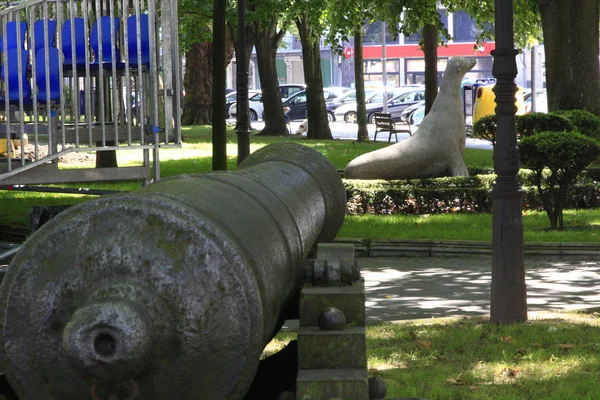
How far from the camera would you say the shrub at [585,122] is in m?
16.5

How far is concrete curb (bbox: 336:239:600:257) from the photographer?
12.9 metres

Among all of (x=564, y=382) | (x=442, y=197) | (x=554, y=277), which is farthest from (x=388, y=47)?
(x=564, y=382)

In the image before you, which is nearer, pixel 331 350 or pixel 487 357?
pixel 331 350

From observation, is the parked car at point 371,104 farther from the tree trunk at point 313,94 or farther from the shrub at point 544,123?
the shrub at point 544,123

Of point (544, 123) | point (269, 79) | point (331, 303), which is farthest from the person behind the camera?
point (269, 79)

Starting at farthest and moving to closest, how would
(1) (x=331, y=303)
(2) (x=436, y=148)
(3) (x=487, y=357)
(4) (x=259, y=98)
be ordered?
(4) (x=259, y=98)
(2) (x=436, y=148)
(3) (x=487, y=357)
(1) (x=331, y=303)

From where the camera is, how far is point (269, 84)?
123ft

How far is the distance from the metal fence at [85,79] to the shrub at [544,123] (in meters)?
6.99

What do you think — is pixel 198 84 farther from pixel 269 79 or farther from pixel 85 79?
pixel 85 79

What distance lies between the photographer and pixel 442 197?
1644cm

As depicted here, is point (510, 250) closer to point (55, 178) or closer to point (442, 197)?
point (55, 178)

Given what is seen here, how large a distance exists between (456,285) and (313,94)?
23.6 metres

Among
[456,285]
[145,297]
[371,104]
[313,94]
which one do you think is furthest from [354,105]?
[145,297]

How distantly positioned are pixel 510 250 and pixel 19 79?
467 centimetres
